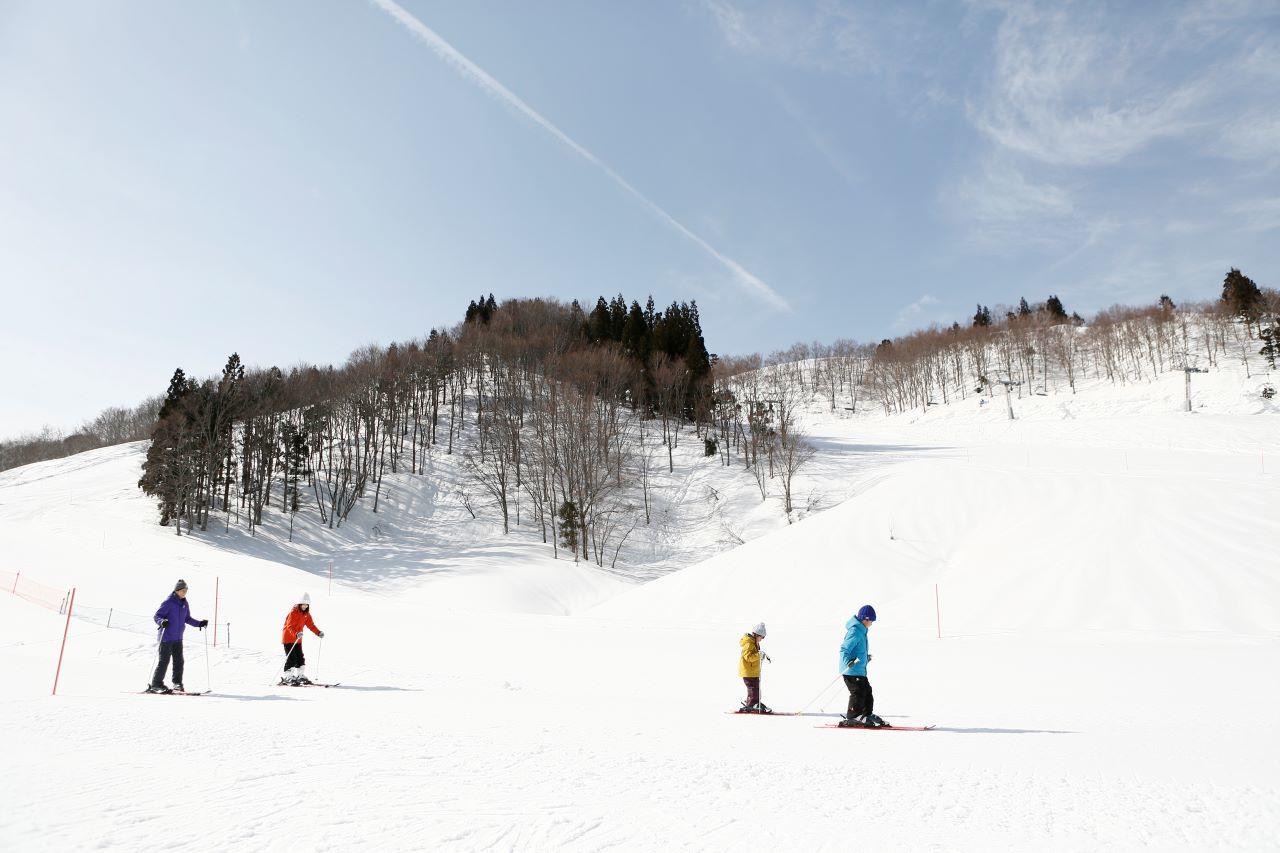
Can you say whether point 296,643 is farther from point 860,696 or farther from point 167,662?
point 860,696

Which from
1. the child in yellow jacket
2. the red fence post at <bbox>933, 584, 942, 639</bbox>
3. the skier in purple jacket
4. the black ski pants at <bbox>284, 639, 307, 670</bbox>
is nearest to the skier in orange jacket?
the black ski pants at <bbox>284, 639, 307, 670</bbox>

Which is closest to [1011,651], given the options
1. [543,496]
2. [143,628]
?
[143,628]

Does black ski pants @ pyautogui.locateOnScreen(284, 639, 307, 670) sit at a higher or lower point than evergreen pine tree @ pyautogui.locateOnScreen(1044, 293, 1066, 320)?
lower

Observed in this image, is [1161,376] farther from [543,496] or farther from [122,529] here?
[122,529]

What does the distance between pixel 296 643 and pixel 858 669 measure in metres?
10.6

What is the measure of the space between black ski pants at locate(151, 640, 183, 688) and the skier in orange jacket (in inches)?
66.1

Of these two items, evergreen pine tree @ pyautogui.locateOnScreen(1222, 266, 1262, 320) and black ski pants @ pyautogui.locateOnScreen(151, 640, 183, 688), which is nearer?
black ski pants @ pyautogui.locateOnScreen(151, 640, 183, 688)

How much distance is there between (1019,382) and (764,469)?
53900mm

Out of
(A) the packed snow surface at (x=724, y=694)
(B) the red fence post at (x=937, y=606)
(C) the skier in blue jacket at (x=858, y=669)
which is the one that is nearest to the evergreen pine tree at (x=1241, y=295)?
(A) the packed snow surface at (x=724, y=694)

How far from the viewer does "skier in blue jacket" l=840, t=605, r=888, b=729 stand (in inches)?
377

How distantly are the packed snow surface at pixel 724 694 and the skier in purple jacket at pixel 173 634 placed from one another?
645mm

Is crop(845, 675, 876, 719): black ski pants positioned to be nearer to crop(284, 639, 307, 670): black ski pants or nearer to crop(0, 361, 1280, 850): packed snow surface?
crop(0, 361, 1280, 850): packed snow surface

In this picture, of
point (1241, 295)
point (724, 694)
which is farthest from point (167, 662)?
point (1241, 295)

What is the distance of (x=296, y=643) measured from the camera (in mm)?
12758
